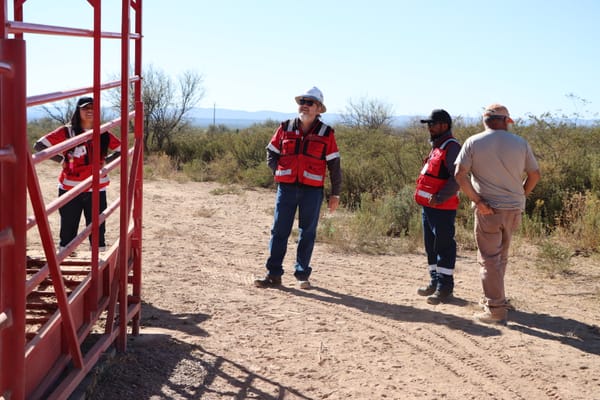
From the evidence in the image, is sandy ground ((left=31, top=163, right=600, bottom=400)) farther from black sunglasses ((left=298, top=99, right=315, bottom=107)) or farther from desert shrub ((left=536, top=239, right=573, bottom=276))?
black sunglasses ((left=298, top=99, right=315, bottom=107))

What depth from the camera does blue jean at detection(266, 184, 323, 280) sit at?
7.08m

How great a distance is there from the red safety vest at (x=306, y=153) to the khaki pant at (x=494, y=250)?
65.8 inches

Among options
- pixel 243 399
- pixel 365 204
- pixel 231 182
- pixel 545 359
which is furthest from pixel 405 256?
pixel 231 182

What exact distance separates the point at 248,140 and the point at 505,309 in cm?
1779

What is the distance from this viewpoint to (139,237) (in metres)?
5.07

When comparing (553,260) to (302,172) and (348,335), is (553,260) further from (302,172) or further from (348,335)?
(348,335)

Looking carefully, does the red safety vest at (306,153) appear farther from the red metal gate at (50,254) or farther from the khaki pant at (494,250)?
the red metal gate at (50,254)

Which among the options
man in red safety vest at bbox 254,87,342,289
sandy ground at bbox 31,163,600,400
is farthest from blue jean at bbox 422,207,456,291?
man in red safety vest at bbox 254,87,342,289

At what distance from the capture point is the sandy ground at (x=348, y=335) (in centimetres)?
454

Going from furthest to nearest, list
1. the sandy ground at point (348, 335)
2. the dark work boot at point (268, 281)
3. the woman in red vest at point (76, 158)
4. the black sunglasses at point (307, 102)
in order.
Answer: the dark work boot at point (268, 281) < the black sunglasses at point (307, 102) < the woman in red vest at point (76, 158) < the sandy ground at point (348, 335)

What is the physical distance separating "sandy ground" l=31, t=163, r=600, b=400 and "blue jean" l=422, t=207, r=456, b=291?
0.28 metres

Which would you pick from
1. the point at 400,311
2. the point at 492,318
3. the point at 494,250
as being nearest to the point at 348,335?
the point at 400,311

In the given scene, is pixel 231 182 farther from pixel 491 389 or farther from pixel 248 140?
pixel 491 389

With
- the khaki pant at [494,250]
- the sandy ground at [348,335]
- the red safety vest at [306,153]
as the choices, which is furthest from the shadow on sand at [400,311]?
the red safety vest at [306,153]
